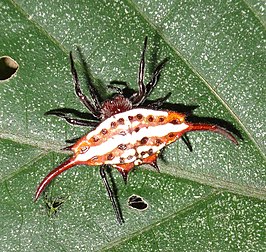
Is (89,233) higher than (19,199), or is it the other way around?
(19,199)

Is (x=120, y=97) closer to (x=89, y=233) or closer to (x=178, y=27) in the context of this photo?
(x=178, y=27)

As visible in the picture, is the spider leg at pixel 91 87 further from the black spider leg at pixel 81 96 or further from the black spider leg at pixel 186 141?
the black spider leg at pixel 186 141

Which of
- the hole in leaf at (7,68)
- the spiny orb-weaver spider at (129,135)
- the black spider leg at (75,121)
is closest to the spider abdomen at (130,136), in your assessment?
the spiny orb-weaver spider at (129,135)

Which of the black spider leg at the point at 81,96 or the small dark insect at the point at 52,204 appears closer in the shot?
the black spider leg at the point at 81,96

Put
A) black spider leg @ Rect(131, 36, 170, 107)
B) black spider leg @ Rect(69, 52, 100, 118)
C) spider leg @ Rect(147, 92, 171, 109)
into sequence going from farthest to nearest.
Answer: spider leg @ Rect(147, 92, 171, 109), black spider leg @ Rect(131, 36, 170, 107), black spider leg @ Rect(69, 52, 100, 118)

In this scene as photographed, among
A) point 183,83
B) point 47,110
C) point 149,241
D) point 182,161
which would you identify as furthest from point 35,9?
point 149,241

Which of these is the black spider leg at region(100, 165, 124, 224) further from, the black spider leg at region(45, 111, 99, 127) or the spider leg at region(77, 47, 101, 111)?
the spider leg at region(77, 47, 101, 111)

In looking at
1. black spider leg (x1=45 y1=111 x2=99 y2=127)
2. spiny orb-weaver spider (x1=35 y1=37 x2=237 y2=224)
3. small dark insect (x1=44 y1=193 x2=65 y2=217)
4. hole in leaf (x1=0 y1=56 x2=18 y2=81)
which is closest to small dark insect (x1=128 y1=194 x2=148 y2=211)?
spiny orb-weaver spider (x1=35 y1=37 x2=237 y2=224)
